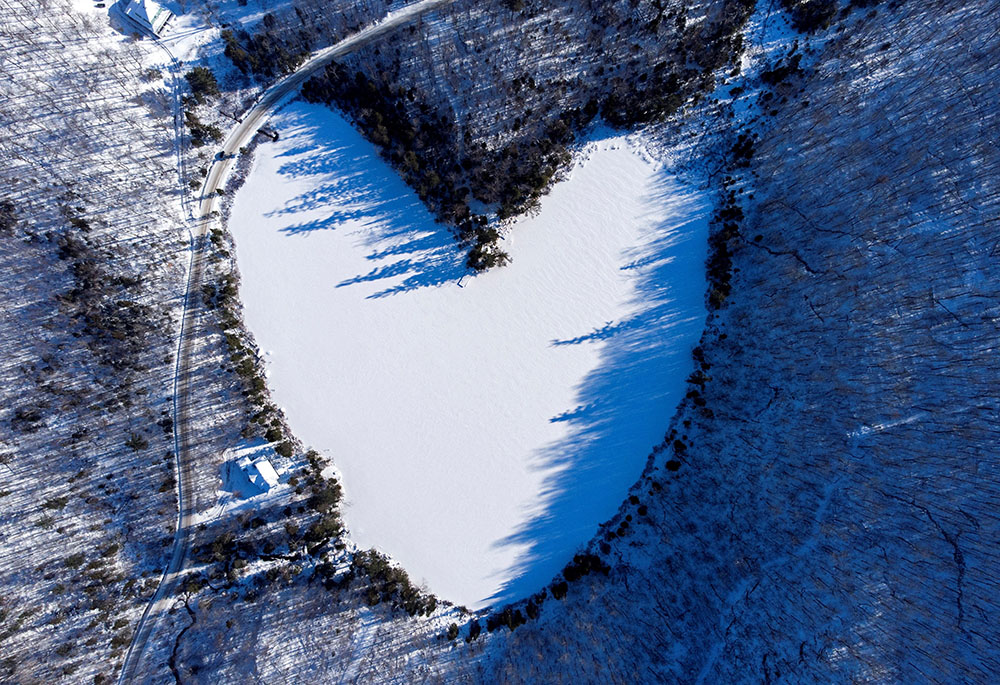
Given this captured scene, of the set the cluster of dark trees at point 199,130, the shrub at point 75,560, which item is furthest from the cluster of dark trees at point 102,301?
the shrub at point 75,560

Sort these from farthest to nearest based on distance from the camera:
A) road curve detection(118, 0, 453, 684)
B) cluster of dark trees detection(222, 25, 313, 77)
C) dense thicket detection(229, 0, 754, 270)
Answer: cluster of dark trees detection(222, 25, 313, 77)
dense thicket detection(229, 0, 754, 270)
road curve detection(118, 0, 453, 684)

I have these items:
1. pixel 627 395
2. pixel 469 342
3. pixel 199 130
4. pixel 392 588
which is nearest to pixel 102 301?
pixel 199 130

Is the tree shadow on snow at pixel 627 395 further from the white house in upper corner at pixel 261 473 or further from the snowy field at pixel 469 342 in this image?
the white house in upper corner at pixel 261 473

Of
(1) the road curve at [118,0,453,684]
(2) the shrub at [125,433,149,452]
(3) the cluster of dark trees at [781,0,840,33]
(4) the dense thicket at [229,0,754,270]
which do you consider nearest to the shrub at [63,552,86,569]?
(1) the road curve at [118,0,453,684]

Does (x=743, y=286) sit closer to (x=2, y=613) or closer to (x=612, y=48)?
(x=612, y=48)

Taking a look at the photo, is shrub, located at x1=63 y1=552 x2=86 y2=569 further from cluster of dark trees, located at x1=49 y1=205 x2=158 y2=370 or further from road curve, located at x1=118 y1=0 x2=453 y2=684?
cluster of dark trees, located at x1=49 y1=205 x2=158 y2=370

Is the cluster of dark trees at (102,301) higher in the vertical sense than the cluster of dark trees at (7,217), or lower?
lower

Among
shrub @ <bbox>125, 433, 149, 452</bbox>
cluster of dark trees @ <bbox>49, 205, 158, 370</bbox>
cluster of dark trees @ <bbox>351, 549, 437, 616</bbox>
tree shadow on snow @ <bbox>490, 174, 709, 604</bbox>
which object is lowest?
cluster of dark trees @ <bbox>351, 549, 437, 616</bbox>

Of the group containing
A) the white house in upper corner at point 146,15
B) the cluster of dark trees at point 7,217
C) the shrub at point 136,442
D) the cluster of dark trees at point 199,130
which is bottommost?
the shrub at point 136,442
